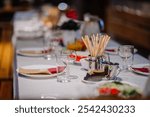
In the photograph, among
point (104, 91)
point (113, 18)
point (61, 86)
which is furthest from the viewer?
point (113, 18)

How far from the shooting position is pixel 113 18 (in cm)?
730

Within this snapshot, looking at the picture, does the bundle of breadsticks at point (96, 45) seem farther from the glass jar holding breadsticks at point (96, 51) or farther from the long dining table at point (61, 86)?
the long dining table at point (61, 86)

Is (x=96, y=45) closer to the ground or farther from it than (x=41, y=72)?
farther from it

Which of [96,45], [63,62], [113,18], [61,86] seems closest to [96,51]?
[96,45]

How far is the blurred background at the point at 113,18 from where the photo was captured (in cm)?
511

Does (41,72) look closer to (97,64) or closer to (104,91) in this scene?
(97,64)

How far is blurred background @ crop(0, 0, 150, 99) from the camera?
5.11 meters

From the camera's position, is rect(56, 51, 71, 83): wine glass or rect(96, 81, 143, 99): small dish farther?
rect(56, 51, 71, 83): wine glass

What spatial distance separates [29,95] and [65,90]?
0.16 m

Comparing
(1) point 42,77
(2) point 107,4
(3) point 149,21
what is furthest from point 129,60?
(2) point 107,4

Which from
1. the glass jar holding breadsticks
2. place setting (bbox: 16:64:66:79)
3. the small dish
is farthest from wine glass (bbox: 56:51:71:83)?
the small dish

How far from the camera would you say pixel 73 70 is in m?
1.88

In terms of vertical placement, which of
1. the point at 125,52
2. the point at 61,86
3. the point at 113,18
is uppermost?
the point at 113,18

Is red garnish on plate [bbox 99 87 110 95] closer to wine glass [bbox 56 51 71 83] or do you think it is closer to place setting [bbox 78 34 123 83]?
place setting [bbox 78 34 123 83]
